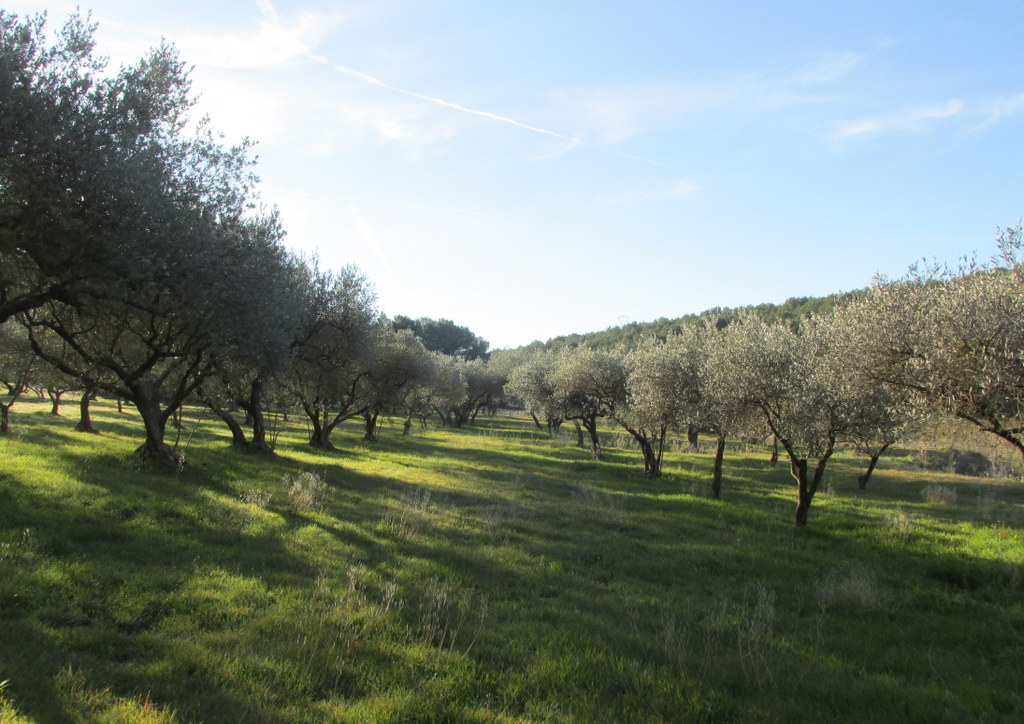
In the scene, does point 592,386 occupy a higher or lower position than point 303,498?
higher

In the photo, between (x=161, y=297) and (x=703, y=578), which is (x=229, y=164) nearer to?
(x=161, y=297)

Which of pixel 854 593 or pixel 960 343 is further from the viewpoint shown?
pixel 960 343

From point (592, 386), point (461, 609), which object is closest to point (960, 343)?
point (461, 609)

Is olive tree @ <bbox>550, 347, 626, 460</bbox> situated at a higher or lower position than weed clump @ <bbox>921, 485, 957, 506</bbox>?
higher

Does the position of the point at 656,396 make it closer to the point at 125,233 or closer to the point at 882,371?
the point at 882,371

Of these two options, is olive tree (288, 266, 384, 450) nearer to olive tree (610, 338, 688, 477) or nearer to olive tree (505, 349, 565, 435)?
olive tree (610, 338, 688, 477)

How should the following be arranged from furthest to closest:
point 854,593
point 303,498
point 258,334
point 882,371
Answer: point 258,334 < point 303,498 < point 882,371 < point 854,593

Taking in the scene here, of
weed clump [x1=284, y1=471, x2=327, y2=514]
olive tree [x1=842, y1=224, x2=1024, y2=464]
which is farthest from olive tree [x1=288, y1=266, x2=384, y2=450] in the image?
olive tree [x1=842, y1=224, x2=1024, y2=464]

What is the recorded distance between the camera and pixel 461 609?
848 centimetres

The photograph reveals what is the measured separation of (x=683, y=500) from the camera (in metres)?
22.3

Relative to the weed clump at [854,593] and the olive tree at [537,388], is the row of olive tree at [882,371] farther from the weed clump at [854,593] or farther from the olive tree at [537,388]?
the olive tree at [537,388]

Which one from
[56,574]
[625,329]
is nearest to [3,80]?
[56,574]

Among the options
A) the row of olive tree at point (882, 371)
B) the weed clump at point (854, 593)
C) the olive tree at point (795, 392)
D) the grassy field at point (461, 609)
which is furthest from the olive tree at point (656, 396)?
the weed clump at point (854, 593)

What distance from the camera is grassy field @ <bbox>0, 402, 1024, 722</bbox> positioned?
580cm
